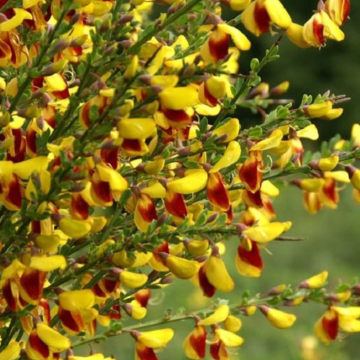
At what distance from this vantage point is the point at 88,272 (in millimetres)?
1514

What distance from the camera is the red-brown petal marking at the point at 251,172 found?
1.42 meters

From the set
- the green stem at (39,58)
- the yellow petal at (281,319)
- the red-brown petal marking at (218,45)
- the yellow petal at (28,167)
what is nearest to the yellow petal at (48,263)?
the yellow petal at (28,167)

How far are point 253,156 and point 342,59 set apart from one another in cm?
1220

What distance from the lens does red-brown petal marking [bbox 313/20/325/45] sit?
1.39 m

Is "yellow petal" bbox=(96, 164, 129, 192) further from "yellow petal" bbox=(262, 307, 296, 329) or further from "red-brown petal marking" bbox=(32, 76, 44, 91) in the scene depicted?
"yellow petal" bbox=(262, 307, 296, 329)

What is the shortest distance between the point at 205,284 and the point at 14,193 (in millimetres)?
322

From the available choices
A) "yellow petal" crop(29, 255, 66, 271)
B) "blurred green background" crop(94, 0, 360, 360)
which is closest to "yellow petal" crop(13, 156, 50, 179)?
"yellow petal" crop(29, 255, 66, 271)

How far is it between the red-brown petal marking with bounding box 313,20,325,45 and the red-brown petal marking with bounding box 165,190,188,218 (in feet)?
0.91

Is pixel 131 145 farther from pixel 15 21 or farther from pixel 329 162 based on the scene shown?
pixel 329 162

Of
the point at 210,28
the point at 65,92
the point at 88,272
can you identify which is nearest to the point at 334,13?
the point at 210,28

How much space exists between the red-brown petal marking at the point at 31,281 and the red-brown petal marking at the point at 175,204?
19 centimetres

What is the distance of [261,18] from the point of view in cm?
139

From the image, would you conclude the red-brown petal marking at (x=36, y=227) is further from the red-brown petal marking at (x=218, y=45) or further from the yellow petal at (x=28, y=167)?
the red-brown petal marking at (x=218, y=45)

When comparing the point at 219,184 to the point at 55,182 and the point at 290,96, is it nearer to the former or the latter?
the point at 55,182
